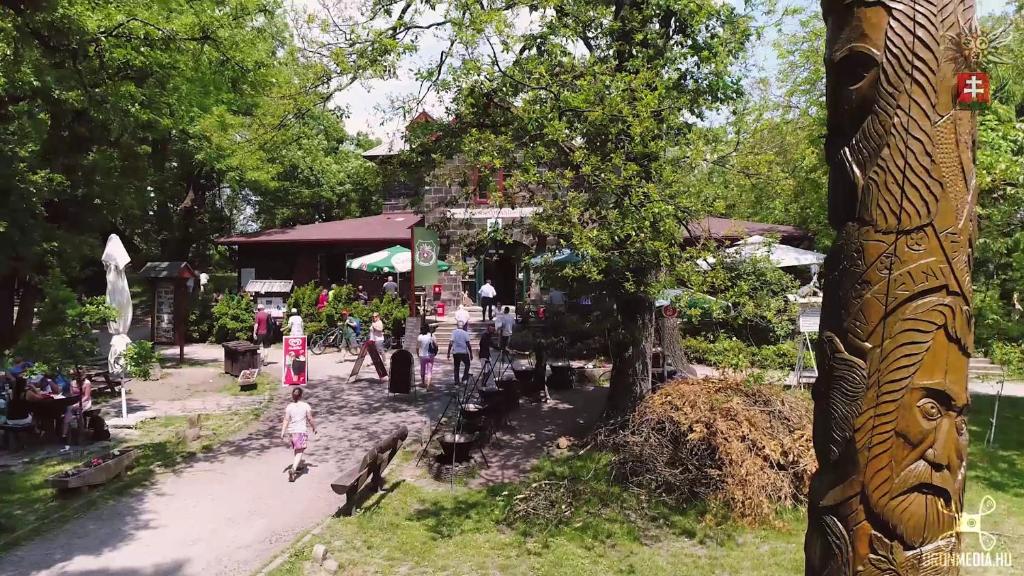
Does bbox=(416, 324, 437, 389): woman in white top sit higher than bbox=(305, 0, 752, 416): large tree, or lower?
lower

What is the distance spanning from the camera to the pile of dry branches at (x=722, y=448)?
7875 mm

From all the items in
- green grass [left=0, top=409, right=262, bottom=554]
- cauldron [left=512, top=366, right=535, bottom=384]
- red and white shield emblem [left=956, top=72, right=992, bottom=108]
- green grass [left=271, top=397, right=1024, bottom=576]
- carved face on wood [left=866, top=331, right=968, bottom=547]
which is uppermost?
red and white shield emblem [left=956, top=72, right=992, bottom=108]

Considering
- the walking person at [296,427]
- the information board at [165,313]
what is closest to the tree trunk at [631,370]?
the walking person at [296,427]

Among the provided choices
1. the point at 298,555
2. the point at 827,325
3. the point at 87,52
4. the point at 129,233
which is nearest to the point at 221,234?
the point at 129,233

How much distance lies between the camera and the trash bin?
52.2ft

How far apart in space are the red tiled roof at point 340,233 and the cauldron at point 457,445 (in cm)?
1424

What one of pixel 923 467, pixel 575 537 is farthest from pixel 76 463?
pixel 923 467

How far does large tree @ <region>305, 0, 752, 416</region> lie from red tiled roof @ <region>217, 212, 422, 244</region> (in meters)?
14.0

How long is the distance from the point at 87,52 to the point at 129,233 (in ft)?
73.1

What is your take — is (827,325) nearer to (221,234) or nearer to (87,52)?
(87,52)

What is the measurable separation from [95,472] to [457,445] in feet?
15.5

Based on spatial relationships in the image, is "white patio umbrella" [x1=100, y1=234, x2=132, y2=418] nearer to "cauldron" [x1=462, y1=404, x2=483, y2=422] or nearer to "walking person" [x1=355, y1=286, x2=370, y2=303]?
"cauldron" [x1=462, y1=404, x2=483, y2=422]

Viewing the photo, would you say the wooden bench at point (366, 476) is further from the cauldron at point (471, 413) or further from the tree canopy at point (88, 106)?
the tree canopy at point (88, 106)

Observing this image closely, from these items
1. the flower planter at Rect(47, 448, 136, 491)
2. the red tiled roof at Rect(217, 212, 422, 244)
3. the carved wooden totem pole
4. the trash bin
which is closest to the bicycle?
the trash bin
